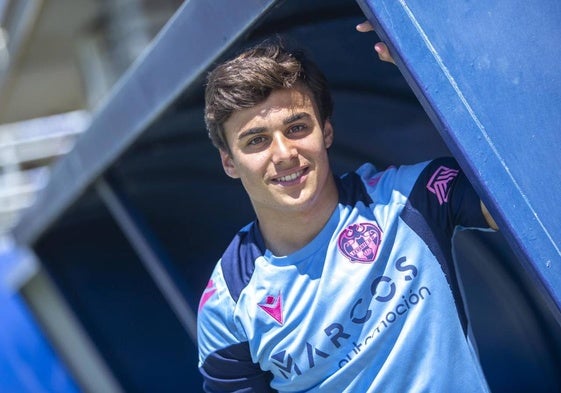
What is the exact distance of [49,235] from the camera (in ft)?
16.6

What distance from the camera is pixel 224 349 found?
2.75 metres

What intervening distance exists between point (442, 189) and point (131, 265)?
115 inches

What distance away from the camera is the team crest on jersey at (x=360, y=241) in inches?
102

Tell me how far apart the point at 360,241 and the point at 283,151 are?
289 millimetres

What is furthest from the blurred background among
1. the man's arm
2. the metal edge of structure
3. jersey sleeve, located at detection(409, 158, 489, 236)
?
jersey sleeve, located at detection(409, 158, 489, 236)

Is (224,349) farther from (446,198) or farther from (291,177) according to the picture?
(446,198)

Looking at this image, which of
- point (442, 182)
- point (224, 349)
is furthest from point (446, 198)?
point (224, 349)

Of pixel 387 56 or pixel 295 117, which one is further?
pixel 295 117

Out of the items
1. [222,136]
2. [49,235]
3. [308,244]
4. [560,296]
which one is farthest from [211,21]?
[49,235]

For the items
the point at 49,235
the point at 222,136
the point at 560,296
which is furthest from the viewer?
the point at 49,235

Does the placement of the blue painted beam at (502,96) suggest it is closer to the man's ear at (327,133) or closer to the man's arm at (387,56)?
the man's arm at (387,56)

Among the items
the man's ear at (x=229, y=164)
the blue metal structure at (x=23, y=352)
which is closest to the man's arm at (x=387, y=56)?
the man's ear at (x=229, y=164)

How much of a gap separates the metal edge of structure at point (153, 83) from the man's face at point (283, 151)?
0.23m

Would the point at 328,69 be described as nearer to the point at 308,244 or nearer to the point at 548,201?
→ the point at 308,244
